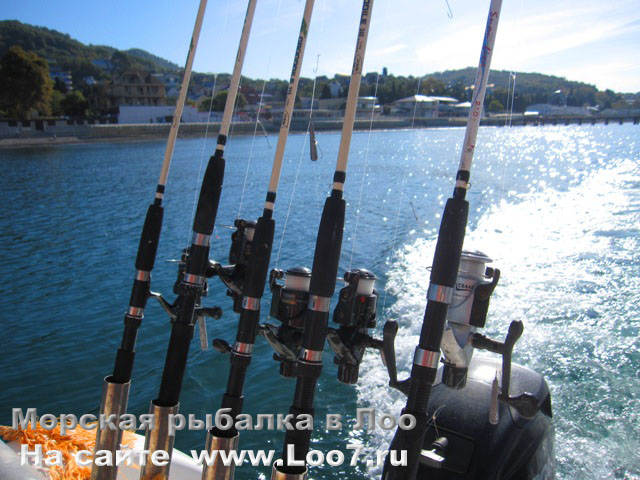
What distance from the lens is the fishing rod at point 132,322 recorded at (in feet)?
11.6

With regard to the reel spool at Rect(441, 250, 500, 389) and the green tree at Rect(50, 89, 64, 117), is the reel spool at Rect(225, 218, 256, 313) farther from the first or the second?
the green tree at Rect(50, 89, 64, 117)

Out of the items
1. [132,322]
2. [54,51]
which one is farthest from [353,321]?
[54,51]

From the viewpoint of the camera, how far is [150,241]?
3893 millimetres

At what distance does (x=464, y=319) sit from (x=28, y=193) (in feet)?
81.8

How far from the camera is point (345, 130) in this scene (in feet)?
8.67

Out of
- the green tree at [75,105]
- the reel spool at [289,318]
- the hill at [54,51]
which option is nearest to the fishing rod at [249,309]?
the reel spool at [289,318]

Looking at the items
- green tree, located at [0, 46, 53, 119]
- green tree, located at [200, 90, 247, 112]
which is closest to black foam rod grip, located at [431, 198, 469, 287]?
green tree, located at [200, 90, 247, 112]

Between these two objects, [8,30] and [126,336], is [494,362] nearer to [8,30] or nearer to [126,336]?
[126,336]

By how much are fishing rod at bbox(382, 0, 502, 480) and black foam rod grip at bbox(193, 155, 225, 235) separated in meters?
1.46

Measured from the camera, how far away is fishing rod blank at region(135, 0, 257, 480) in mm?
3479

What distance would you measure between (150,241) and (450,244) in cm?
208

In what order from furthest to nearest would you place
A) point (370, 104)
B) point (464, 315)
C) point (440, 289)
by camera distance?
1. point (370, 104)
2. point (464, 315)
3. point (440, 289)

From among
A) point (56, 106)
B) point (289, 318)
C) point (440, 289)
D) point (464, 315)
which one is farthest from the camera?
point (56, 106)

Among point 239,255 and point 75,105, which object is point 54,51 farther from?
point 239,255
